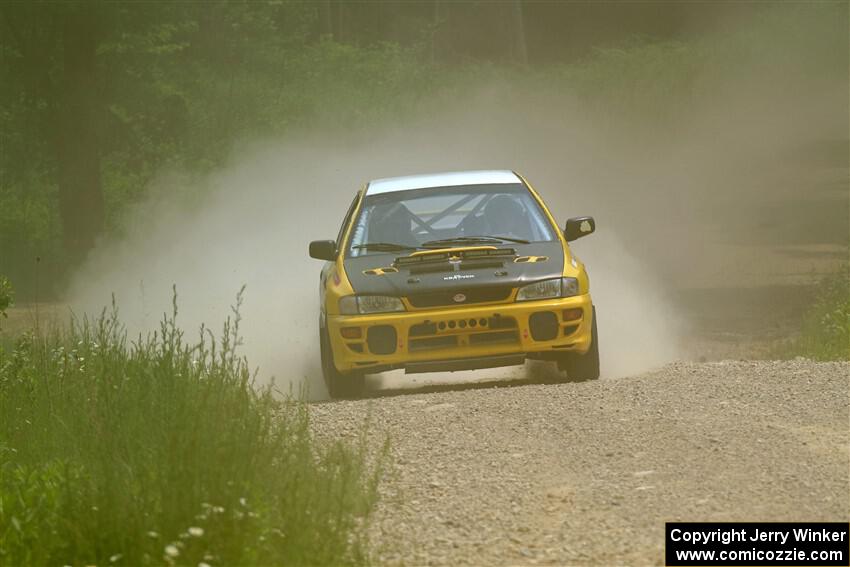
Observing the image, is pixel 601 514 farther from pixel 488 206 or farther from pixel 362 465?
pixel 488 206

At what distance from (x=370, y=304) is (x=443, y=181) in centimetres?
204

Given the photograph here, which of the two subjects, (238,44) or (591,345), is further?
(238,44)

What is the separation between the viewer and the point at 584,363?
1327 centimetres

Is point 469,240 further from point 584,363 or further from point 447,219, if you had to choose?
point 584,363

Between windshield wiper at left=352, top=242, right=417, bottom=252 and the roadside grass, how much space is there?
355 cm

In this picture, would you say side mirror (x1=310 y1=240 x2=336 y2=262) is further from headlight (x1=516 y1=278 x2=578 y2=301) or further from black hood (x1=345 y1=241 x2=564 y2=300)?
headlight (x1=516 y1=278 x2=578 y2=301)

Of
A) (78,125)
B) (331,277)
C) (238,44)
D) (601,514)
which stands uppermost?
(238,44)

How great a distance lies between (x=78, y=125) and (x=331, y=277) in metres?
15.0

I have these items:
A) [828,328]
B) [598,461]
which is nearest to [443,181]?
[828,328]

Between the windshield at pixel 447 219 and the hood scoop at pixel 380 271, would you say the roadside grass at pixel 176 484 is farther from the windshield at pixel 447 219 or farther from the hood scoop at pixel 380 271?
the windshield at pixel 447 219

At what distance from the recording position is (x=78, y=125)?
1086 inches

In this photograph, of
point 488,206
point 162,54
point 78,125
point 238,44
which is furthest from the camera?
point 238,44

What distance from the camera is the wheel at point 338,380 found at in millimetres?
13188

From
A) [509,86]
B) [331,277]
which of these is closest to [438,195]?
[331,277]
